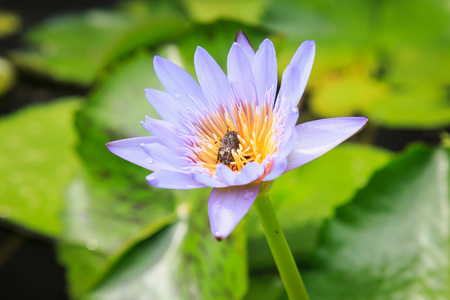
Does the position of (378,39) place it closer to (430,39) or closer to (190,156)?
(430,39)

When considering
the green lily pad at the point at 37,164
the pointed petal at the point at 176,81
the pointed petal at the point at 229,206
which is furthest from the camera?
the green lily pad at the point at 37,164

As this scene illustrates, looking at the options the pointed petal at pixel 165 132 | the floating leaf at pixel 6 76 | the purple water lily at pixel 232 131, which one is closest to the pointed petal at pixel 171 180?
the purple water lily at pixel 232 131

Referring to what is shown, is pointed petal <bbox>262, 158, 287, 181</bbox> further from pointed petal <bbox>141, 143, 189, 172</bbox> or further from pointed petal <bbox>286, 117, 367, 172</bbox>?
pointed petal <bbox>141, 143, 189, 172</bbox>

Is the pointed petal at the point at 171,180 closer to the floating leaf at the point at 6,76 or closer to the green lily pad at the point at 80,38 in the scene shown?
the green lily pad at the point at 80,38

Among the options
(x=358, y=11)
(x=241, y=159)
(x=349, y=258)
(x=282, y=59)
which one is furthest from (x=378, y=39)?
(x=241, y=159)

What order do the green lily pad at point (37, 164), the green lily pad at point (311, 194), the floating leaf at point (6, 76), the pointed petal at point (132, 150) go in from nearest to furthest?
the pointed petal at point (132, 150) → the green lily pad at point (311, 194) → the green lily pad at point (37, 164) → the floating leaf at point (6, 76)
